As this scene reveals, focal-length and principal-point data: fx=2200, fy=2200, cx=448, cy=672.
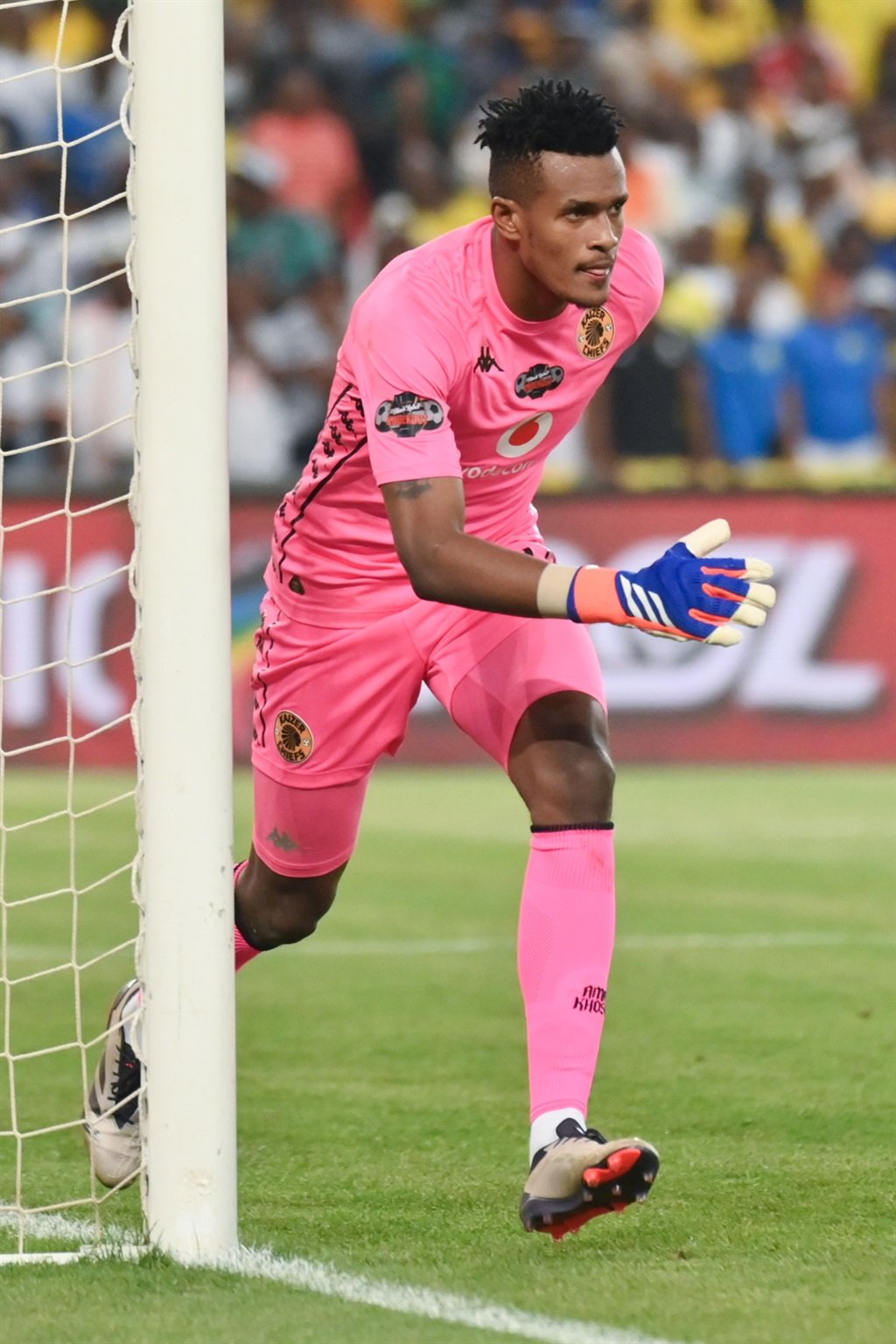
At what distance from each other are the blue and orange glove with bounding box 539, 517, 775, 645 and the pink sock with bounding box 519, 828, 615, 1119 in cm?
54

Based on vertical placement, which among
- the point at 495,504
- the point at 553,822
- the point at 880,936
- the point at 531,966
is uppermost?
the point at 495,504

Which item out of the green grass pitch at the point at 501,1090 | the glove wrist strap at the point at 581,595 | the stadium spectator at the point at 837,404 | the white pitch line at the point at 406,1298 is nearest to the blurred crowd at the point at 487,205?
the stadium spectator at the point at 837,404

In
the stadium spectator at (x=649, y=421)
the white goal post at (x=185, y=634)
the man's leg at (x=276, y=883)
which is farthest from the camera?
the stadium spectator at (x=649, y=421)

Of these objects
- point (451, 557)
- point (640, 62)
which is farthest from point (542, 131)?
point (640, 62)

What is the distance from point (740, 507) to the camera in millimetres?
12188

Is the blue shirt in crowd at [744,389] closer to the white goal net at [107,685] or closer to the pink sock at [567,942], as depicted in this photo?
the white goal net at [107,685]

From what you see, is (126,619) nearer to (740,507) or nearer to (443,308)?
(740,507)

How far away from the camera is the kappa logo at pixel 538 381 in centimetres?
410

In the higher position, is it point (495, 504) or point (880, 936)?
point (495, 504)

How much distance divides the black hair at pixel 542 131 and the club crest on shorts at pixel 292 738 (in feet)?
3.79

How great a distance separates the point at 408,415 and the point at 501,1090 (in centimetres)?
201

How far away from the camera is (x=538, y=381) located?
4.12 meters

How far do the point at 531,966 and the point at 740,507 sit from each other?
855cm

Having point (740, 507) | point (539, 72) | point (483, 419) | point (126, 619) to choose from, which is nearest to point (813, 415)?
point (740, 507)
